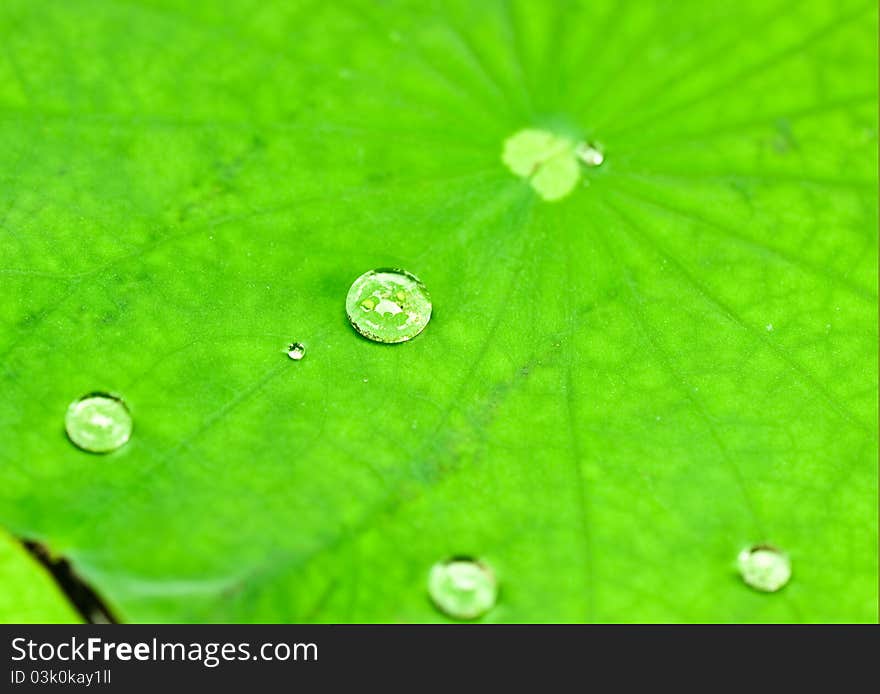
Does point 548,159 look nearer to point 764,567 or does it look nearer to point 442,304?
point 442,304

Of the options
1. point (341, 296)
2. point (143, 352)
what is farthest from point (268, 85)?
point (143, 352)

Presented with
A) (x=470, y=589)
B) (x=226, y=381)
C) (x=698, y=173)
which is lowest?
(x=470, y=589)

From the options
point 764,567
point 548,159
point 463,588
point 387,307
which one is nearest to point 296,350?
point 387,307

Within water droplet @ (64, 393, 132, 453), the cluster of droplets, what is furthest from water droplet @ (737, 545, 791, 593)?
water droplet @ (64, 393, 132, 453)

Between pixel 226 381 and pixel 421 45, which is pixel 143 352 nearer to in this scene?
pixel 226 381

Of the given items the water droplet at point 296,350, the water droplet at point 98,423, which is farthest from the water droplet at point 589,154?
the water droplet at point 98,423

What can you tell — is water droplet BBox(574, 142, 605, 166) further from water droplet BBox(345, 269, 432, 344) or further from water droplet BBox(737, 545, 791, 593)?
water droplet BBox(737, 545, 791, 593)
